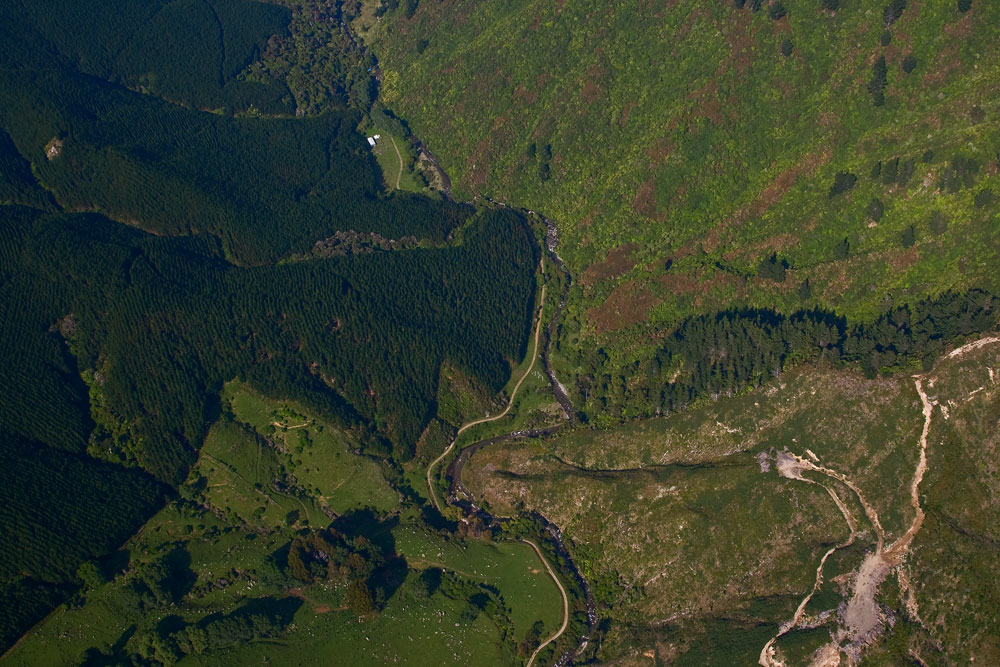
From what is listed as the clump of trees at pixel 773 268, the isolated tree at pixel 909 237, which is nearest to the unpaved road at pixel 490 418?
the clump of trees at pixel 773 268

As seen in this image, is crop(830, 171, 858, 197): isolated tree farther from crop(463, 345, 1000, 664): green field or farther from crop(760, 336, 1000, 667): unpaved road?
crop(760, 336, 1000, 667): unpaved road

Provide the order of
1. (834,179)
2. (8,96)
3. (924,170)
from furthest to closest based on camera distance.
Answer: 1. (8,96)
2. (834,179)
3. (924,170)

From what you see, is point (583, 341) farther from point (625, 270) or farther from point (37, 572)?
point (37, 572)

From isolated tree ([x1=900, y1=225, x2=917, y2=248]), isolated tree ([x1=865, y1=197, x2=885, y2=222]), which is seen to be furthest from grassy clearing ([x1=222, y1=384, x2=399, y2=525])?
isolated tree ([x1=900, y1=225, x2=917, y2=248])

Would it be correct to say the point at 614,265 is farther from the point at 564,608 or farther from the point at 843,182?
the point at 564,608

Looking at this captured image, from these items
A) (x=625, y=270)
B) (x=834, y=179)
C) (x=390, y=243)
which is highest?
(x=834, y=179)

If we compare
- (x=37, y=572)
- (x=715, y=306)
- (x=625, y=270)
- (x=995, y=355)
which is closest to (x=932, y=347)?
(x=995, y=355)
